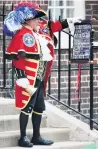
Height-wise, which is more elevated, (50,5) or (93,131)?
(50,5)

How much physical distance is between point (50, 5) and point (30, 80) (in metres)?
3.18

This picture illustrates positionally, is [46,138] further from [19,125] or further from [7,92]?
[7,92]

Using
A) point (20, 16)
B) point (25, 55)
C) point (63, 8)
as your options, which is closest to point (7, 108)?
point (25, 55)

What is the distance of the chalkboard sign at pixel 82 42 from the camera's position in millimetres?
6625

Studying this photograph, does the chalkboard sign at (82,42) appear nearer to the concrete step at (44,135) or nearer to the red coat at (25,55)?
the red coat at (25,55)

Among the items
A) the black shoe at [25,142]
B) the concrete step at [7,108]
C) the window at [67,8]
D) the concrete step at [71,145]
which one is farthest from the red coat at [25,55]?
the window at [67,8]

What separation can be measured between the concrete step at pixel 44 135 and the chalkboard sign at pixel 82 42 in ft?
2.90

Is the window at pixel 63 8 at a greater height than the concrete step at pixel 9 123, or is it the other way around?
the window at pixel 63 8

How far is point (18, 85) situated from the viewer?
6.18 m

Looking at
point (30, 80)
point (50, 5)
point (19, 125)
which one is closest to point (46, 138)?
point (19, 125)

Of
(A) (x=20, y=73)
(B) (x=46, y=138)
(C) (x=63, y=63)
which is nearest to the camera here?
(A) (x=20, y=73)

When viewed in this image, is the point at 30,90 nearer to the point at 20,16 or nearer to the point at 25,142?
the point at 25,142

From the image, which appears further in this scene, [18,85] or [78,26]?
[78,26]

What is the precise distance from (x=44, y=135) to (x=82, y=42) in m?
1.20
